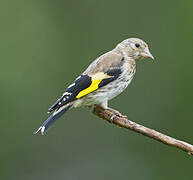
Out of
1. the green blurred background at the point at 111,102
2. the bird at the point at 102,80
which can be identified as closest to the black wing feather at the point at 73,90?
the bird at the point at 102,80

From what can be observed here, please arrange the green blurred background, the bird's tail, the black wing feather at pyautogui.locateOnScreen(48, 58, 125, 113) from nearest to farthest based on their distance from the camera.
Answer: the bird's tail, the black wing feather at pyautogui.locateOnScreen(48, 58, 125, 113), the green blurred background

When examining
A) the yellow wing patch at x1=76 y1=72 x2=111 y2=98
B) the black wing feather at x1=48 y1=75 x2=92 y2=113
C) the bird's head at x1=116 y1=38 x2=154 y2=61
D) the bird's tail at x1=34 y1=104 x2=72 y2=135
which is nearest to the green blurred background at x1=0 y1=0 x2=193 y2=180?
the bird's head at x1=116 y1=38 x2=154 y2=61

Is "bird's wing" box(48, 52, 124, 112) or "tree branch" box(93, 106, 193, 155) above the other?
"bird's wing" box(48, 52, 124, 112)

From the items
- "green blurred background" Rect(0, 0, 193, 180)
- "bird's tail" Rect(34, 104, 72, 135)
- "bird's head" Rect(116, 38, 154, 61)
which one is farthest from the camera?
"green blurred background" Rect(0, 0, 193, 180)

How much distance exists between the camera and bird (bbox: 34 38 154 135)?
596 cm

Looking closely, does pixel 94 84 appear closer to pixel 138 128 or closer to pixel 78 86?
pixel 78 86

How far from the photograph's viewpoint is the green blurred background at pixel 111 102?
8906mm

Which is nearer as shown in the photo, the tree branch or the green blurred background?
the tree branch

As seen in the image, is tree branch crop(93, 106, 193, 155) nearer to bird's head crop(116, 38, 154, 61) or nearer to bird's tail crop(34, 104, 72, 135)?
bird's tail crop(34, 104, 72, 135)

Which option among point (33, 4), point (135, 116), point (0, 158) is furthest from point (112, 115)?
point (33, 4)

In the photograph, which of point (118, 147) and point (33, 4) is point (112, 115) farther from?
point (33, 4)

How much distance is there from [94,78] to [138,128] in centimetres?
91

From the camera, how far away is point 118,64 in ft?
21.1

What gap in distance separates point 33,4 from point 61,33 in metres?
0.73
